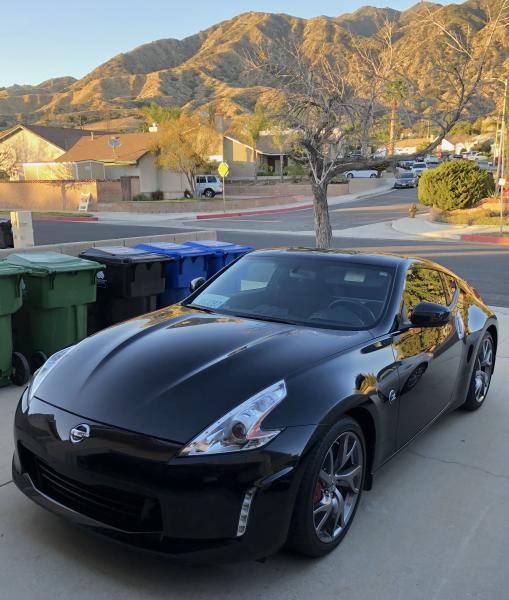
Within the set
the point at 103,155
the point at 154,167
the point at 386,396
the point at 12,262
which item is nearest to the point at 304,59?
the point at 12,262

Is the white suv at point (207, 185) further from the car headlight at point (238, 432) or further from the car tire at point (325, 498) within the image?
the car headlight at point (238, 432)

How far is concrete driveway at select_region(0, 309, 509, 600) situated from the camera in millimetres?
2721

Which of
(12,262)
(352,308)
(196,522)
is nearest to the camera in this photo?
(196,522)

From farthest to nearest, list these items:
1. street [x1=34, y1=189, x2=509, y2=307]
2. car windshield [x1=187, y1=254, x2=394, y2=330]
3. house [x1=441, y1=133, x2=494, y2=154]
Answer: house [x1=441, y1=133, x2=494, y2=154]
street [x1=34, y1=189, x2=509, y2=307]
car windshield [x1=187, y1=254, x2=394, y2=330]

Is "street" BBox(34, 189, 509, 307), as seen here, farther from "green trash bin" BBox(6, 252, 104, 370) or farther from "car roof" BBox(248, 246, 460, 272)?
"green trash bin" BBox(6, 252, 104, 370)

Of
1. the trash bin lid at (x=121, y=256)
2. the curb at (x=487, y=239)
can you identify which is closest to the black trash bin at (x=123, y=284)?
the trash bin lid at (x=121, y=256)

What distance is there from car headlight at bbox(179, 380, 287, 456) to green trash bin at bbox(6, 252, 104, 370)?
Result: 329 centimetres

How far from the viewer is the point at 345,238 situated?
20656 mm

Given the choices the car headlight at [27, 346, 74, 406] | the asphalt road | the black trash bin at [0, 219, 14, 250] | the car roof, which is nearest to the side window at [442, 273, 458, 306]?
the car roof

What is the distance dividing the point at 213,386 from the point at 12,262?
3512mm

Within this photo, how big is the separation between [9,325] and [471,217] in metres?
22.4

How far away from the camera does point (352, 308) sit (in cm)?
394

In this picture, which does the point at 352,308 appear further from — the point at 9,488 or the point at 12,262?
the point at 12,262

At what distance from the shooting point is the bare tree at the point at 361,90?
355 inches
